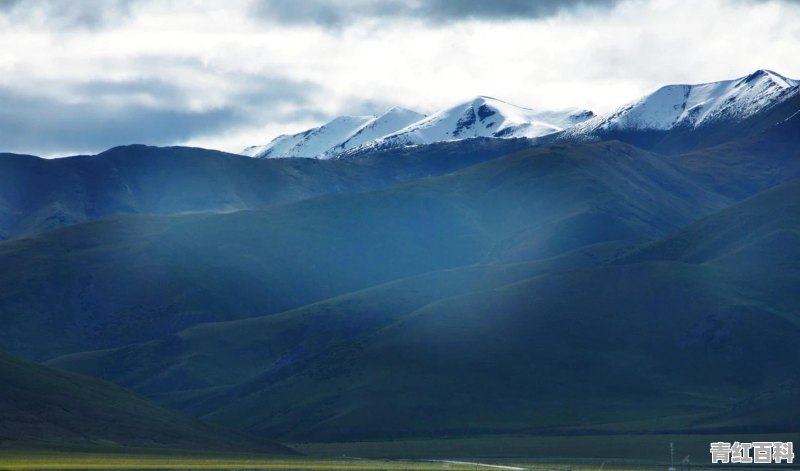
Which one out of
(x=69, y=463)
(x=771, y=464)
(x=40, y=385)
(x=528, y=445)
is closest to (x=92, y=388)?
(x=40, y=385)

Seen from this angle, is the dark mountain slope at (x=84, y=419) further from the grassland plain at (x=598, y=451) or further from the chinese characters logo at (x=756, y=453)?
the chinese characters logo at (x=756, y=453)

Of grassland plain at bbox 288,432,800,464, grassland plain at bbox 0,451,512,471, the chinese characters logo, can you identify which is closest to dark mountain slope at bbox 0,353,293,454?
grassland plain at bbox 0,451,512,471

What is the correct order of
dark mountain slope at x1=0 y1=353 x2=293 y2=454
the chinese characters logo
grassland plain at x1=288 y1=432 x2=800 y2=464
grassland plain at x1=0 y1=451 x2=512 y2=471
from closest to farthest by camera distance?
→ grassland plain at x1=0 y1=451 x2=512 y2=471 → the chinese characters logo → dark mountain slope at x1=0 y1=353 x2=293 y2=454 → grassland plain at x1=288 y1=432 x2=800 y2=464

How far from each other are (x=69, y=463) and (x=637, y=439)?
95916 mm

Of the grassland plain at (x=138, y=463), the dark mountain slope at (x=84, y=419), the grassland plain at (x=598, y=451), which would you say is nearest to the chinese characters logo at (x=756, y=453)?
the grassland plain at (x=598, y=451)

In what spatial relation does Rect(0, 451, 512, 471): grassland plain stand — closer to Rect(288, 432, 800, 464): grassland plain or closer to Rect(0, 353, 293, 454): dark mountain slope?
Rect(0, 353, 293, 454): dark mountain slope

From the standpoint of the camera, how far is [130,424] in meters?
177

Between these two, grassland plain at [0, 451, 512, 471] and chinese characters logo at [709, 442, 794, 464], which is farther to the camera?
chinese characters logo at [709, 442, 794, 464]

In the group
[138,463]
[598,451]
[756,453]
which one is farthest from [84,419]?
[756,453]

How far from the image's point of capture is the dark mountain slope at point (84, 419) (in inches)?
6353

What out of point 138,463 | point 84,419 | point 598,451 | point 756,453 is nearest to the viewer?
point 138,463

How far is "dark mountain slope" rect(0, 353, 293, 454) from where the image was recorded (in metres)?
161

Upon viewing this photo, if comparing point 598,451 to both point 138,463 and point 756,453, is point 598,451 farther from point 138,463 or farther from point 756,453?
point 138,463

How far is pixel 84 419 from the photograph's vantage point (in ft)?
567
